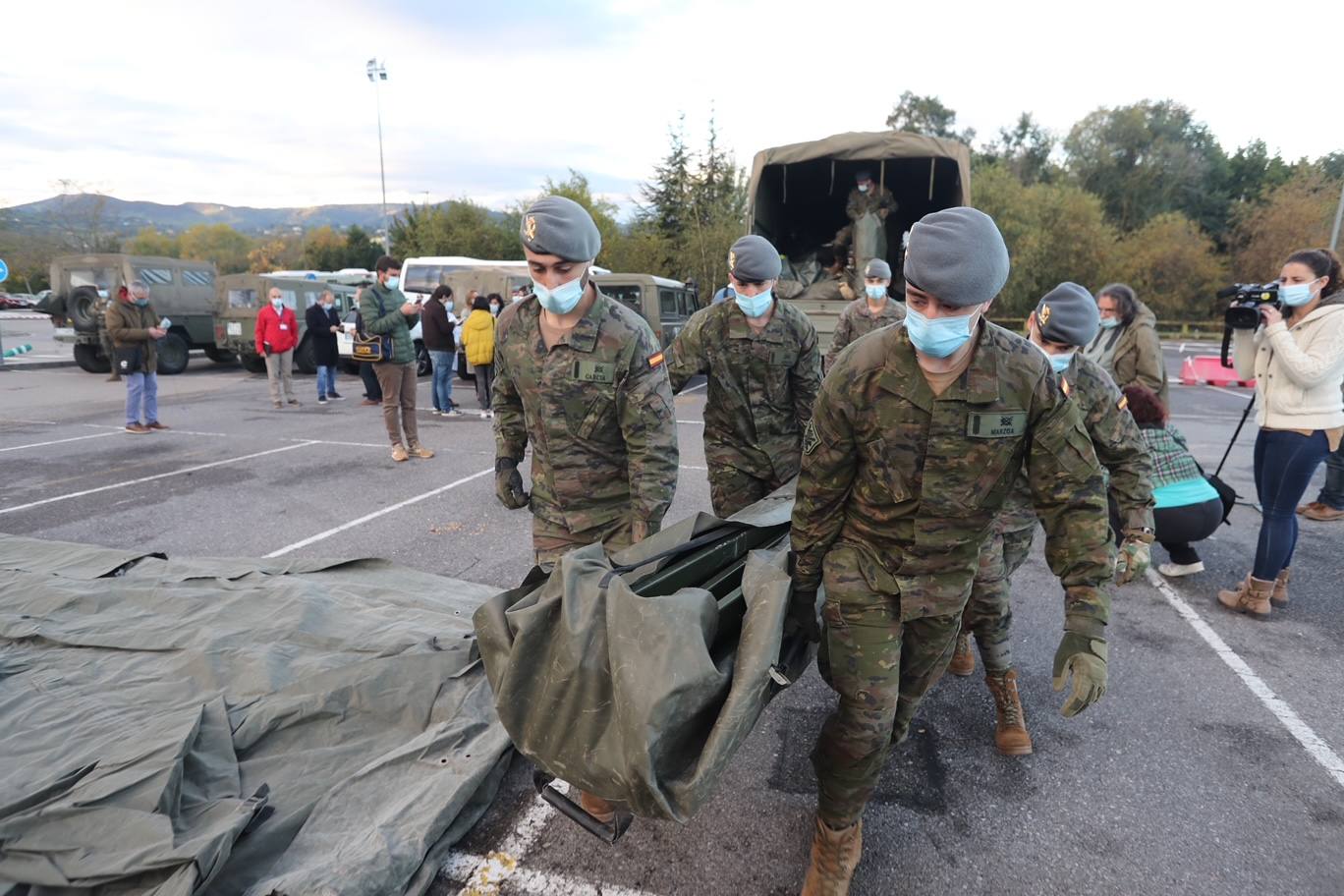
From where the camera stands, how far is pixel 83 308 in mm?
13969

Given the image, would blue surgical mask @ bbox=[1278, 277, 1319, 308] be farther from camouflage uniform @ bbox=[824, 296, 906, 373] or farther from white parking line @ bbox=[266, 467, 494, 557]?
white parking line @ bbox=[266, 467, 494, 557]

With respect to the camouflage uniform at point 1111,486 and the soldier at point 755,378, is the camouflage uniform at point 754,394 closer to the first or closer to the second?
the soldier at point 755,378

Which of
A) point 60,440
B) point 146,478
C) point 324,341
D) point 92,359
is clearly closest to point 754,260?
point 146,478

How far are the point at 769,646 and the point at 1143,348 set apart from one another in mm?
4037

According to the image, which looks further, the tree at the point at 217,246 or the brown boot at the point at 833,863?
the tree at the point at 217,246

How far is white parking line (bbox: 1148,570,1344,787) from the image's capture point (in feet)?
9.00

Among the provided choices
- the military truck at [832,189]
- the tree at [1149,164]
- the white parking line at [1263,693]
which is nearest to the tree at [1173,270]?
the tree at [1149,164]

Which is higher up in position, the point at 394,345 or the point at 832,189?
the point at 832,189

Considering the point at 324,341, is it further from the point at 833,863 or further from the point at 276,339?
the point at 833,863

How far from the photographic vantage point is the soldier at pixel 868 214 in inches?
339

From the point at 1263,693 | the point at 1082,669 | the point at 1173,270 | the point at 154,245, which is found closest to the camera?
the point at 1082,669

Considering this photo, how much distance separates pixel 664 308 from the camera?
1235 cm

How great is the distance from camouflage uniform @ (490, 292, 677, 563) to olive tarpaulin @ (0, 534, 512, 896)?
79cm

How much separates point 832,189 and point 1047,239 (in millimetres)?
27133
